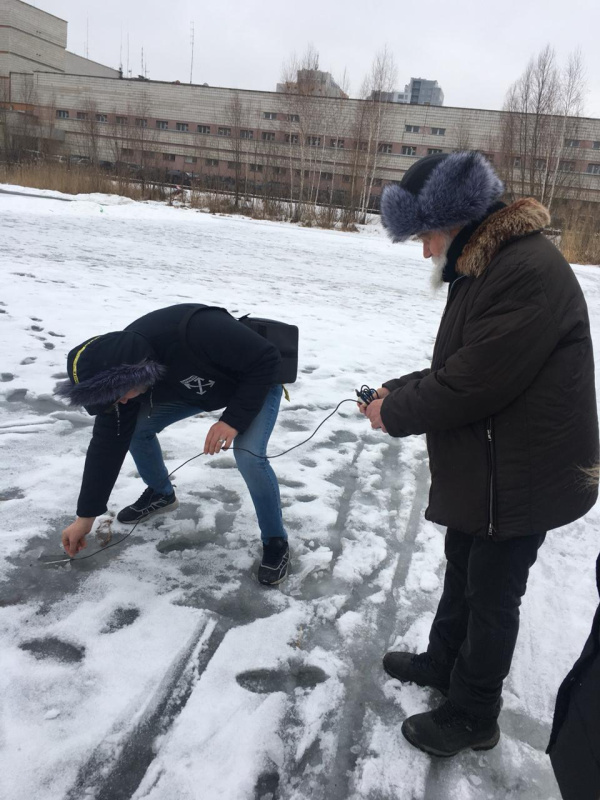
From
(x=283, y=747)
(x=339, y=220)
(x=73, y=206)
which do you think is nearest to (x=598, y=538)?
(x=283, y=747)

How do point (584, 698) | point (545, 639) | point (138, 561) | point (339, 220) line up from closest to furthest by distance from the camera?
1. point (584, 698)
2. point (545, 639)
3. point (138, 561)
4. point (339, 220)

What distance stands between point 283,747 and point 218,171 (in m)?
48.1

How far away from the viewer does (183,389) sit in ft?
7.47

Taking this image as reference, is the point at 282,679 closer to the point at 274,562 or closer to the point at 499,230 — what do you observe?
the point at 274,562

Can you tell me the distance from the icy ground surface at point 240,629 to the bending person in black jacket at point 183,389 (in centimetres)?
30

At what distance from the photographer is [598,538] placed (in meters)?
2.92

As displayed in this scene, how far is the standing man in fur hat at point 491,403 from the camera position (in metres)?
1.38

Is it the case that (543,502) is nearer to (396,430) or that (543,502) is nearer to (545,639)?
(396,430)

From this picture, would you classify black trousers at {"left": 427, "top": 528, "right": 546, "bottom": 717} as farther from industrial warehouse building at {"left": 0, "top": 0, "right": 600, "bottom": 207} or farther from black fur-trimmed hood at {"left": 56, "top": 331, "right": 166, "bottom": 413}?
industrial warehouse building at {"left": 0, "top": 0, "right": 600, "bottom": 207}

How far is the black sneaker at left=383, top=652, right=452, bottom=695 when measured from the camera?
195 centimetres

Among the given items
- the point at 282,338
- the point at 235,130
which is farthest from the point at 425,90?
the point at 282,338

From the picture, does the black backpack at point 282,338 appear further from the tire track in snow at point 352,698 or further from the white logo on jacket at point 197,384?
the tire track in snow at point 352,698

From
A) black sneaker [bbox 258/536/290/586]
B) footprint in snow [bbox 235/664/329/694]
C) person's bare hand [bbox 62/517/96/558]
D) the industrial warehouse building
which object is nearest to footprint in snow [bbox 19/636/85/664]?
person's bare hand [bbox 62/517/96/558]

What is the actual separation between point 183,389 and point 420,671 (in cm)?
144
